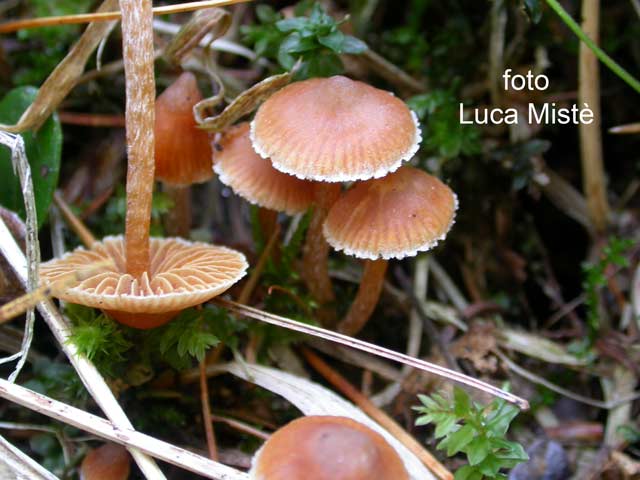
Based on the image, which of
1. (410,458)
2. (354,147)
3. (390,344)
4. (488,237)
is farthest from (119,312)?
(488,237)

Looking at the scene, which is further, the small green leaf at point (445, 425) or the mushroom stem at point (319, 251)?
the mushroom stem at point (319, 251)

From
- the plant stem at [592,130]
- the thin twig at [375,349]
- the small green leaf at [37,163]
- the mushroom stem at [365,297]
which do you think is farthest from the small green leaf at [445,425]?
the small green leaf at [37,163]

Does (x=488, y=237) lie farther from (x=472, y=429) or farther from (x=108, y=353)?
(x=108, y=353)

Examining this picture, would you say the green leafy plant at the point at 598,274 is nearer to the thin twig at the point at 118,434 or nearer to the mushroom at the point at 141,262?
the mushroom at the point at 141,262

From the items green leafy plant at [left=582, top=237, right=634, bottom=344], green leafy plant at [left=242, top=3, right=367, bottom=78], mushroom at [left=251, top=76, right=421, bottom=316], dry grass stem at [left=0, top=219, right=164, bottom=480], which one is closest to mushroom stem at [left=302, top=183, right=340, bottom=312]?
mushroom at [left=251, top=76, right=421, bottom=316]

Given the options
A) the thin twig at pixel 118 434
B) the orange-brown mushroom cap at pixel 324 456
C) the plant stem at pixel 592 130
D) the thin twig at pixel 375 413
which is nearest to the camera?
the orange-brown mushroom cap at pixel 324 456
